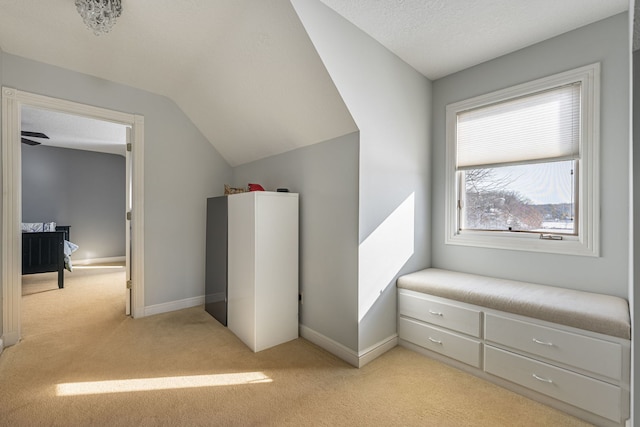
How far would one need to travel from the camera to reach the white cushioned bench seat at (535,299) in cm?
154

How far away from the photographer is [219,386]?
182 cm

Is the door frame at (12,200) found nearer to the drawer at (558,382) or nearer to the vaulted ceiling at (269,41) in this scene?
the vaulted ceiling at (269,41)

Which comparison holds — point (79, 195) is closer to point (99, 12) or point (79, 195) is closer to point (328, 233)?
point (99, 12)

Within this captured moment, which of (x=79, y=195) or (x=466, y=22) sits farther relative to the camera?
(x=79, y=195)

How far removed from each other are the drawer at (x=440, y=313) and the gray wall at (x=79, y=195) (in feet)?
21.5

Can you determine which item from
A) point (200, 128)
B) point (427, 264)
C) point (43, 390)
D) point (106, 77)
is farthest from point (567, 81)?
point (43, 390)

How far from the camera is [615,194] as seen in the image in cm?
188

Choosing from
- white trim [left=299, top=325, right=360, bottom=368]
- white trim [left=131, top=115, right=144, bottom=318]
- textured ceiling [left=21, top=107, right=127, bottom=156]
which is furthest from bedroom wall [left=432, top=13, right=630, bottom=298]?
textured ceiling [left=21, top=107, right=127, bottom=156]

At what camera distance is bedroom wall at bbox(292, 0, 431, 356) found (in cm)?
199

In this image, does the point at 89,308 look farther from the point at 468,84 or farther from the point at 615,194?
the point at 615,194

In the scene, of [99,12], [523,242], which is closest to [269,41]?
[99,12]

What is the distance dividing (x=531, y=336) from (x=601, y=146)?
4.46 ft

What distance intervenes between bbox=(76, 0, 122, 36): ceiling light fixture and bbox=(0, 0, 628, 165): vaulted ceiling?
10 centimetres

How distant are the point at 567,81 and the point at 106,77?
3.87 m
